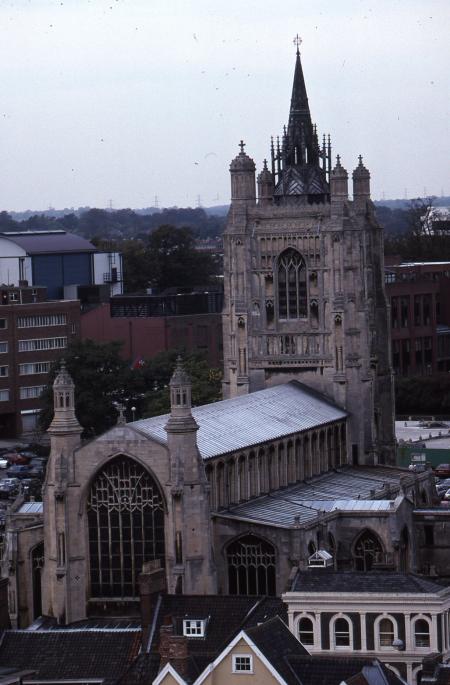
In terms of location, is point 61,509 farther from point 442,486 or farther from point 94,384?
point 94,384

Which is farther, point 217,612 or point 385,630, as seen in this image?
point 217,612

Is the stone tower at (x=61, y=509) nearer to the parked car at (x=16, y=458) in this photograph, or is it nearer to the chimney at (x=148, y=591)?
the chimney at (x=148, y=591)

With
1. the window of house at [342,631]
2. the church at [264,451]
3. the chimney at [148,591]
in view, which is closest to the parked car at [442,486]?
the church at [264,451]

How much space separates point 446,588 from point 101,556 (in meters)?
17.5

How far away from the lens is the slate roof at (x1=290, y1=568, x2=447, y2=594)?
86750mm

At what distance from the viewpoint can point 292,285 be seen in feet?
402

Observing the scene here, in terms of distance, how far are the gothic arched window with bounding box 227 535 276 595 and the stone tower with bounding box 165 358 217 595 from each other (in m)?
2.45

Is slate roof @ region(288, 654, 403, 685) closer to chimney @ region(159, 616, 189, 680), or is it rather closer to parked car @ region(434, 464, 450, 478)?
chimney @ region(159, 616, 189, 680)

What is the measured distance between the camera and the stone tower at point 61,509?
326 feet

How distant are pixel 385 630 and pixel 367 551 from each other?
20.5 metres

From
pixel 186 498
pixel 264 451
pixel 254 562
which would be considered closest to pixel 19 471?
pixel 264 451

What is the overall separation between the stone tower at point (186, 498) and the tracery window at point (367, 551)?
9.76 m

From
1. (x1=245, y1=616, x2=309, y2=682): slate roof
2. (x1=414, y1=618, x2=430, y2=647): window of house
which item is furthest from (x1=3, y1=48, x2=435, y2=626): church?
(x1=245, y1=616, x2=309, y2=682): slate roof

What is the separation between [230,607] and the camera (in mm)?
89000
